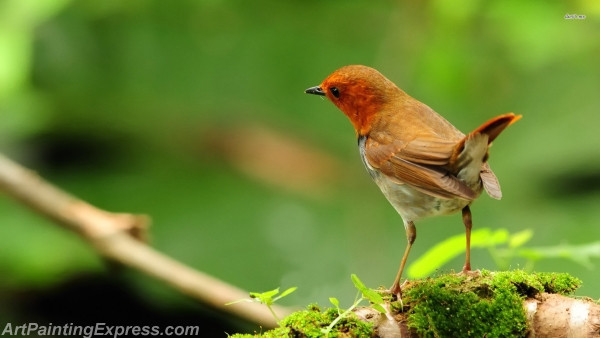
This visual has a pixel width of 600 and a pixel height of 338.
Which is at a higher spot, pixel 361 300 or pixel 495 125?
pixel 495 125

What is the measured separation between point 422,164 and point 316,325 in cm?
77

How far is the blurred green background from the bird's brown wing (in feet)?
5.04

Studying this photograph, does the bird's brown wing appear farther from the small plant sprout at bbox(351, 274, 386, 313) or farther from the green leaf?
the green leaf

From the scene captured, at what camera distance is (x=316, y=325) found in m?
1.94

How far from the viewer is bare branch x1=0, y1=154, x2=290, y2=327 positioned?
11.2 ft

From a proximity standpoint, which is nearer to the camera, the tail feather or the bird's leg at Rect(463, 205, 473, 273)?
the tail feather

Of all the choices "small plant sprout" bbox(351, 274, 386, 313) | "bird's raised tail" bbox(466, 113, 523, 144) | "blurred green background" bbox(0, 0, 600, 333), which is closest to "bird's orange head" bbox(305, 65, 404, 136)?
"bird's raised tail" bbox(466, 113, 523, 144)

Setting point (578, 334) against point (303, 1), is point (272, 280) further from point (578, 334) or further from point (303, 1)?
point (578, 334)

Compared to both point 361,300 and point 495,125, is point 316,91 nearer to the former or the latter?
point 495,125

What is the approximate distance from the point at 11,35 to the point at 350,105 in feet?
6.62

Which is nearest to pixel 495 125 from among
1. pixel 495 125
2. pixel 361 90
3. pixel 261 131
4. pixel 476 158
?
pixel 495 125

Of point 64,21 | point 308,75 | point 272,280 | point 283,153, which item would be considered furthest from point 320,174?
point 64,21

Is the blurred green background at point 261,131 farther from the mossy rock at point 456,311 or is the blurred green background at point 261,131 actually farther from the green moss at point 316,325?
the green moss at point 316,325

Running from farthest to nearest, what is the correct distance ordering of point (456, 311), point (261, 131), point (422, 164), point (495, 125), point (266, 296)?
1. point (261, 131)
2. point (422, 164)
3. point (495, 125)
4. point (456, 311)
5. point (266, 296)
